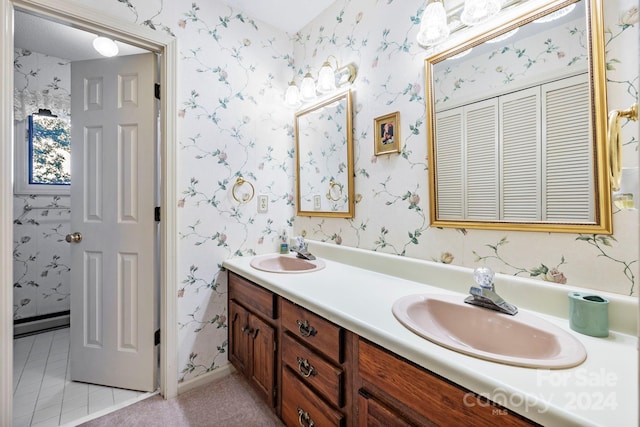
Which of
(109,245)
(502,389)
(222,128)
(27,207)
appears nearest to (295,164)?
(222,128)

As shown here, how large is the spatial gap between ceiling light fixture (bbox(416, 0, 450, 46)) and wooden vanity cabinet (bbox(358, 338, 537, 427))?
4.11 ft

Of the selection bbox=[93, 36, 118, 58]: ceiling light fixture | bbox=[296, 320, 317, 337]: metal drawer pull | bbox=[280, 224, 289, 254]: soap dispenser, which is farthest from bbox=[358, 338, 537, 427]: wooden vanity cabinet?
bbox=[93, 36, 118, 58]: ceiling light fixture

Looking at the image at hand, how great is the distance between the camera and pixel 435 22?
3.79 ft

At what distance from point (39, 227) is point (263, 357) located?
8.50 feet

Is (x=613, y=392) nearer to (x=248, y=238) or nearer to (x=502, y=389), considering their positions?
(x=502, y=389)

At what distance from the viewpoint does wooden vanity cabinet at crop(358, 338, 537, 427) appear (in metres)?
0.59

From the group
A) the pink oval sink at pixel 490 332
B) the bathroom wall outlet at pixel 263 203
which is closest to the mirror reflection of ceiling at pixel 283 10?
the bathroom wall outlet at pixel 263 203

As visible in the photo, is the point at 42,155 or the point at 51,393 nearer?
the point at 51,393

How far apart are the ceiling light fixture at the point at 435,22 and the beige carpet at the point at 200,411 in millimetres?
1983

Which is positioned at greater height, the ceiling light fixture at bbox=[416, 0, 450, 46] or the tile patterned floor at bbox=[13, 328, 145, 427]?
the ceiling light fixture at bbox=[416, 0, 450, 46]

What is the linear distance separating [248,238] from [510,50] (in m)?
1.70

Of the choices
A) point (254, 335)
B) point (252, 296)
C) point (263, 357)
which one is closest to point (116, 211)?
point (252, 296)

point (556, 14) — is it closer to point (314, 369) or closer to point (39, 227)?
point (314, 369)

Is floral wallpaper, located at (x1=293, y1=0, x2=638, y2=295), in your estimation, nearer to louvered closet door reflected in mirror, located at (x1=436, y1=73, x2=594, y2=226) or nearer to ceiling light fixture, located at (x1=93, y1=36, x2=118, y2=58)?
louvered closet door reflected in mirror, located at (x1=436, y1=73, x2=594, y2=226)
